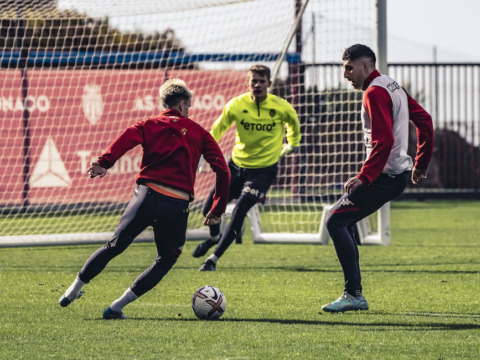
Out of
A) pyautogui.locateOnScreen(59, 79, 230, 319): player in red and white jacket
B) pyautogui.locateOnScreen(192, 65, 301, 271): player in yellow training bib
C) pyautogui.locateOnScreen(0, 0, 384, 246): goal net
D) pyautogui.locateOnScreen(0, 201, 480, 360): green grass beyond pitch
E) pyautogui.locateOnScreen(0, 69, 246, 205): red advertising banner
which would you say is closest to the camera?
pyautogui.locateOnScreen(0, 201, 480, 360): green grass beyond pitch

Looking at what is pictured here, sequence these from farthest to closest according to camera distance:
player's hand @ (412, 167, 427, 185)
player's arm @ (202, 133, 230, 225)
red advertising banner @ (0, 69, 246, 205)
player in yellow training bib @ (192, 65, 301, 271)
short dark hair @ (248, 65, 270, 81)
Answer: red advertising banner @ (0, 69, 246, 205), player in yellow training bib @ (192, 65, 301, 271), short dark hair @ (248, 65, 270, 81), player's hand @ (412, 167, 427, 185), player's arm @ (202, 133, 230, 225)

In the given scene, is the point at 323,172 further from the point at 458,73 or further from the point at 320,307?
the point at 458,73

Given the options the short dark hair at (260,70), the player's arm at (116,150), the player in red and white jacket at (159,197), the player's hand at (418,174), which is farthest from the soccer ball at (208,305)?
the short dark hair at (260,70)

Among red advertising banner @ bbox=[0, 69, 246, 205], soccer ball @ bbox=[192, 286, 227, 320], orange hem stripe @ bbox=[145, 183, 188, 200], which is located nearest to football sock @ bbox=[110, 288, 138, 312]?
soccer ball @ bbox=[192, 286, 227, 320]

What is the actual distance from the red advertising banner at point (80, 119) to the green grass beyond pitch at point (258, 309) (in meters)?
4.87

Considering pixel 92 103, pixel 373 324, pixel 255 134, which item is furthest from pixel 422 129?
pixel 92 103

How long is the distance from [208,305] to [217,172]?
88 cm

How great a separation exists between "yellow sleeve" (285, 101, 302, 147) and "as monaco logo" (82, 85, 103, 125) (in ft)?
25.1

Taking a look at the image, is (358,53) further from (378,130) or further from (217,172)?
(217,172)

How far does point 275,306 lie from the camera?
632 centimetres

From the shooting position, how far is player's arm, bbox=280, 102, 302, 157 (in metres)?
8.92

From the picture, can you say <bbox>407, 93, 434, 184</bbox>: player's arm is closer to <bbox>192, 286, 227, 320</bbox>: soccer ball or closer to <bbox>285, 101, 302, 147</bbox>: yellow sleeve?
<bbox>192, 286, 227, 320</bbox>: soccer ball

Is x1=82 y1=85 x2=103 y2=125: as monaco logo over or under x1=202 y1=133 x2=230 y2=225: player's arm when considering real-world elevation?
over

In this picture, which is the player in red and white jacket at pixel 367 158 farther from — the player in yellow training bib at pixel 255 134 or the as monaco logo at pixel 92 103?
the as monaco logo at pixel 92 103
